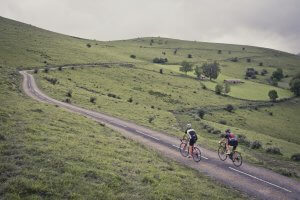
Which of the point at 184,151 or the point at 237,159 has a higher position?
the point at 237,159

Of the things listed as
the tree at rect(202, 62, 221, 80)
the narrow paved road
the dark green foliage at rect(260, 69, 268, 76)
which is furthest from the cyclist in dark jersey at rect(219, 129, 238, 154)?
the dark green foliage at rect(260, 69, 268, 76)

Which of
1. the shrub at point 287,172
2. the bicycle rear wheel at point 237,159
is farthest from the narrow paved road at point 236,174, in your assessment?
the shrub at point 287,172

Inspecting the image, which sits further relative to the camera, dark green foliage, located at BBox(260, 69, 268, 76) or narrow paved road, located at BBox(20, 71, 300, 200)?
dark green foliage, located at BBox(260, 69, 268, 76)

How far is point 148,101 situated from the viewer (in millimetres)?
75188

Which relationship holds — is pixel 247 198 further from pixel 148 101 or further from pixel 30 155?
pixel 148 101

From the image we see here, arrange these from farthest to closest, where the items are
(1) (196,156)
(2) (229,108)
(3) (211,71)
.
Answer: (3) (211,71), (2) (229,108), (1) (196,156)

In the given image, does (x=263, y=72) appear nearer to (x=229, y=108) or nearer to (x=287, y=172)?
(x=229, y=108)

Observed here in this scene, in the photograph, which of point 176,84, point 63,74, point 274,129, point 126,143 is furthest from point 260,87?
point 126,143

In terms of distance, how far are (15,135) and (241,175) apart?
16.8 metres

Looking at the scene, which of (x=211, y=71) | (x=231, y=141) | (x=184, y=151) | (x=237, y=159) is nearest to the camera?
(x=237, y=159)

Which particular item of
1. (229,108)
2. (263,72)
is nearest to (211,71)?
(229,108)

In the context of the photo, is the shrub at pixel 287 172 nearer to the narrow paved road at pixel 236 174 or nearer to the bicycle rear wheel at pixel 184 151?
the narrow paved road at pixel 236 174

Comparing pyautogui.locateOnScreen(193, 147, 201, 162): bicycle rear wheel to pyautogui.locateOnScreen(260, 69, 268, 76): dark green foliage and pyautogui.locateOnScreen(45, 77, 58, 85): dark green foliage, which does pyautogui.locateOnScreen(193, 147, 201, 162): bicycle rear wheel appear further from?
pyautogui.locateOnScreen(260, 69, 268, 76): dark green foliage

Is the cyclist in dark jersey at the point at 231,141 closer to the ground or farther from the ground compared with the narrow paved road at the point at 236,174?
farther from the ground
